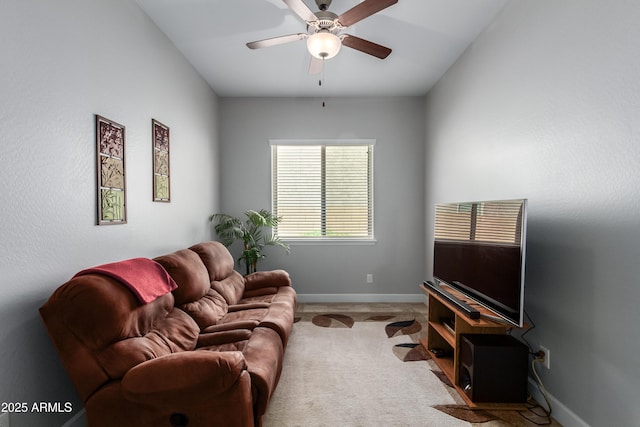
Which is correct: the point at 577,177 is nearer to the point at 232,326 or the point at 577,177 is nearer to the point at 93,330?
the point at 232,326

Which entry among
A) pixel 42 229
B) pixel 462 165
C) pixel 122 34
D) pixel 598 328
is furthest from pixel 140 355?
pixel 462 165

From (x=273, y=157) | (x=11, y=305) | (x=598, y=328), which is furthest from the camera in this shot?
(x=273, y=157)

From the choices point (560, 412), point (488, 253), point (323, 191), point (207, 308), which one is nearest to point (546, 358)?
point (560, 412)

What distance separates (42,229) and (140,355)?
0.80 meters

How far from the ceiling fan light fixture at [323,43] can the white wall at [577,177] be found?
4.50 feet

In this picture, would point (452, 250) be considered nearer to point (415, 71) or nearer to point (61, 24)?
point (415, 71)

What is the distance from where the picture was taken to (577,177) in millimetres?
1940

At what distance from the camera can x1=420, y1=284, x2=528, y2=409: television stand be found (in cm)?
220

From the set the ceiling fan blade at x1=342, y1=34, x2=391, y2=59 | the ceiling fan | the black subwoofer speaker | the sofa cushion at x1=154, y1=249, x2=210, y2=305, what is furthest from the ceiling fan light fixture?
the black subwoofer speaker

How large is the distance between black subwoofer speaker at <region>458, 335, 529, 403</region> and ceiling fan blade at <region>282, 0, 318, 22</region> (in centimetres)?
241

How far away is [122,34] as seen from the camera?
2.37 meters

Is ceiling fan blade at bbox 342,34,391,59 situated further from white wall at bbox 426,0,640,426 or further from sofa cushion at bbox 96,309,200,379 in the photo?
sofa cushion at bbox 96,309,200,379

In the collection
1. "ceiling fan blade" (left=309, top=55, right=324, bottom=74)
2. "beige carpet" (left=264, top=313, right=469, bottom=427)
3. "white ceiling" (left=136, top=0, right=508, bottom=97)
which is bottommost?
"beige carpet" (left=264, top=313, right=469, bottom=427)

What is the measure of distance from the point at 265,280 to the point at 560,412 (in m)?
2.69
